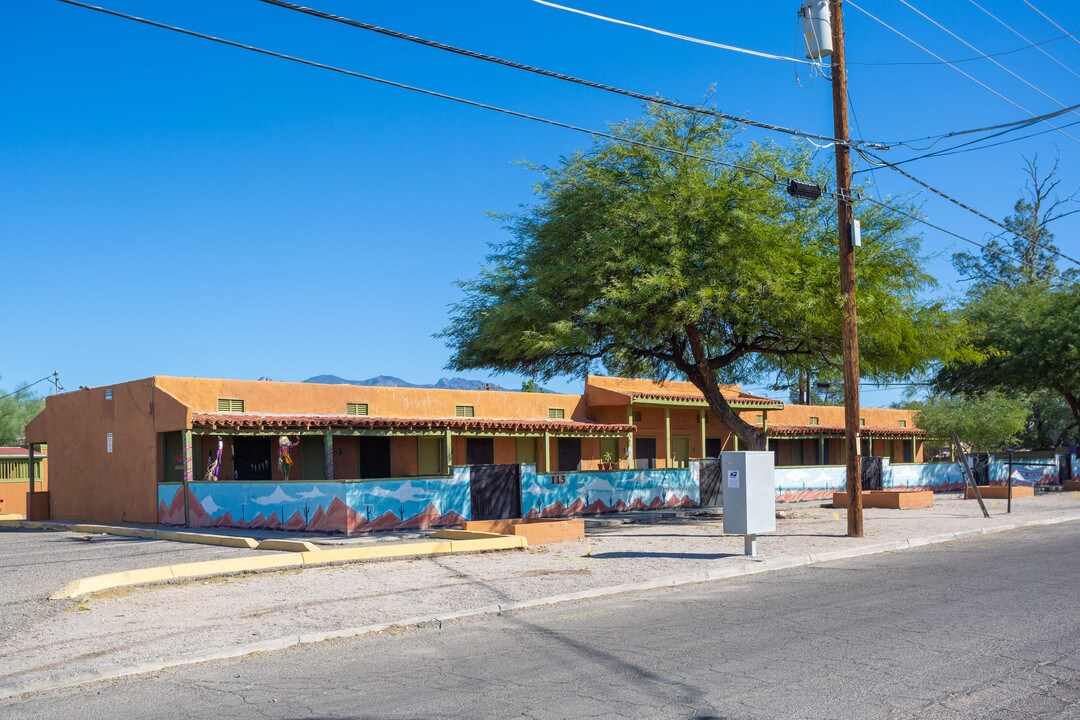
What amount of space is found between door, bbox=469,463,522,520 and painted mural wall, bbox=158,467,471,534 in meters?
0.21

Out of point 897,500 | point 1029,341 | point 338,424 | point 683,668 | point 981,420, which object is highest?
point 1029,341

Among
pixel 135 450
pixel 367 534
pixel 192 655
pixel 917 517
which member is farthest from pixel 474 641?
pixel 135 450

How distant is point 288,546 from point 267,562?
9.93 ft

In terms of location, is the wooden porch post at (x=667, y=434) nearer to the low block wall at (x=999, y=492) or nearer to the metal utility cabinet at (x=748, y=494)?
the low block wall at (x=999, y=492)

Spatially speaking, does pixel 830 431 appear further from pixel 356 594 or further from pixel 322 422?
pixel 356 594

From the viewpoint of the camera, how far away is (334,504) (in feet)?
70.3

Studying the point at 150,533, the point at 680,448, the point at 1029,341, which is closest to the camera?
the point at 150,533

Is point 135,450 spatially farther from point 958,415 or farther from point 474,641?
point 958,415

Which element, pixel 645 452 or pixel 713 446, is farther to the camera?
pixel 713 446

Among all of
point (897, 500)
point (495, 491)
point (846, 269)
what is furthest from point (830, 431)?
point (846, 269)

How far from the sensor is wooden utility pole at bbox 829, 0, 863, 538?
18.7 metres

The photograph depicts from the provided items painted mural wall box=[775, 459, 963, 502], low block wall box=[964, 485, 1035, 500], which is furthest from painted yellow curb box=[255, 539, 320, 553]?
low block wall box=[964, 485, 1035, 500]

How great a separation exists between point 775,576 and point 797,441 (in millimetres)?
30536

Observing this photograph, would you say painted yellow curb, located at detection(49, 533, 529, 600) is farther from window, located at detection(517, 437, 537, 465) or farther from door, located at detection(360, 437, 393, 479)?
window, located at detection(517, 437, 537, 465)
